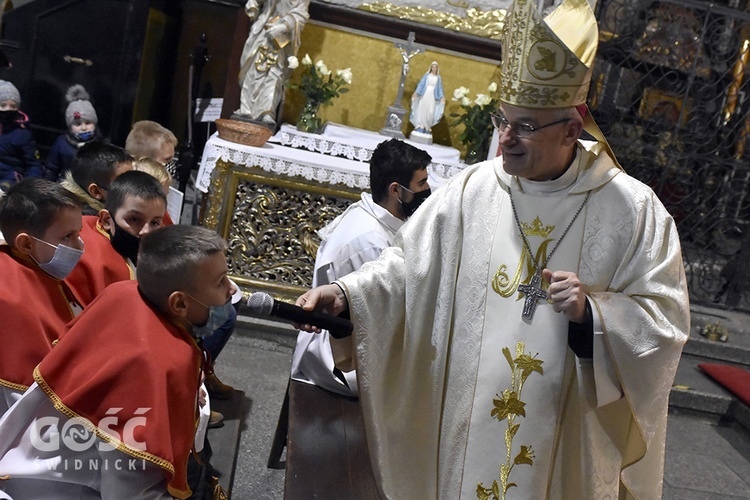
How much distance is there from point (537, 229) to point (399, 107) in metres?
3.95

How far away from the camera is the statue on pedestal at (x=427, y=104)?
6.22m

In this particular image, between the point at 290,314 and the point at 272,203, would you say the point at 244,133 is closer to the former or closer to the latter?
the point at 272,203

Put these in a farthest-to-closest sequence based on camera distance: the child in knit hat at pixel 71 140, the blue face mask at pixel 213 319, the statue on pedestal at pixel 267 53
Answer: the statue on pedestal at pixel 267 53 < the child in knit hat at pixel 71 140 < the blue face mask at pixel 213 319

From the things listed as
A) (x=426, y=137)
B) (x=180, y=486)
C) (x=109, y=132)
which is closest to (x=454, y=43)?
(x=426, y=137)

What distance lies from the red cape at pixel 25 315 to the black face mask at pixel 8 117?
311 cm

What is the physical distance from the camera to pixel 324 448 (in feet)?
9.61

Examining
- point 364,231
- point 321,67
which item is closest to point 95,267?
point 364,231

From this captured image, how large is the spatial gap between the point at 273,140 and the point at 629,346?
13.4ft

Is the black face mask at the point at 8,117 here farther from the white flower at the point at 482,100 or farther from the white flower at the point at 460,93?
the white flower at the point at 482,100

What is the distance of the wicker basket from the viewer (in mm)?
5434

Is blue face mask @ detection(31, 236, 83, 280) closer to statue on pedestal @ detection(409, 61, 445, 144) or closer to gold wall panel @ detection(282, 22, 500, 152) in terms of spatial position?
statue on pedestal @ detection(409, 61, 445, 144)

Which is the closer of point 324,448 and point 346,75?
point 324,448

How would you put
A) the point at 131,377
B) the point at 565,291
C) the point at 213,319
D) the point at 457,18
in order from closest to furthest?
the point at 131,377 < the point at 213,319 < the point at 565,291 < the point at 457,18

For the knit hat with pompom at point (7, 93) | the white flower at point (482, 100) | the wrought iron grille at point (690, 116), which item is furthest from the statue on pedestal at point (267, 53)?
the wrought iron grille at point (690, 116)
